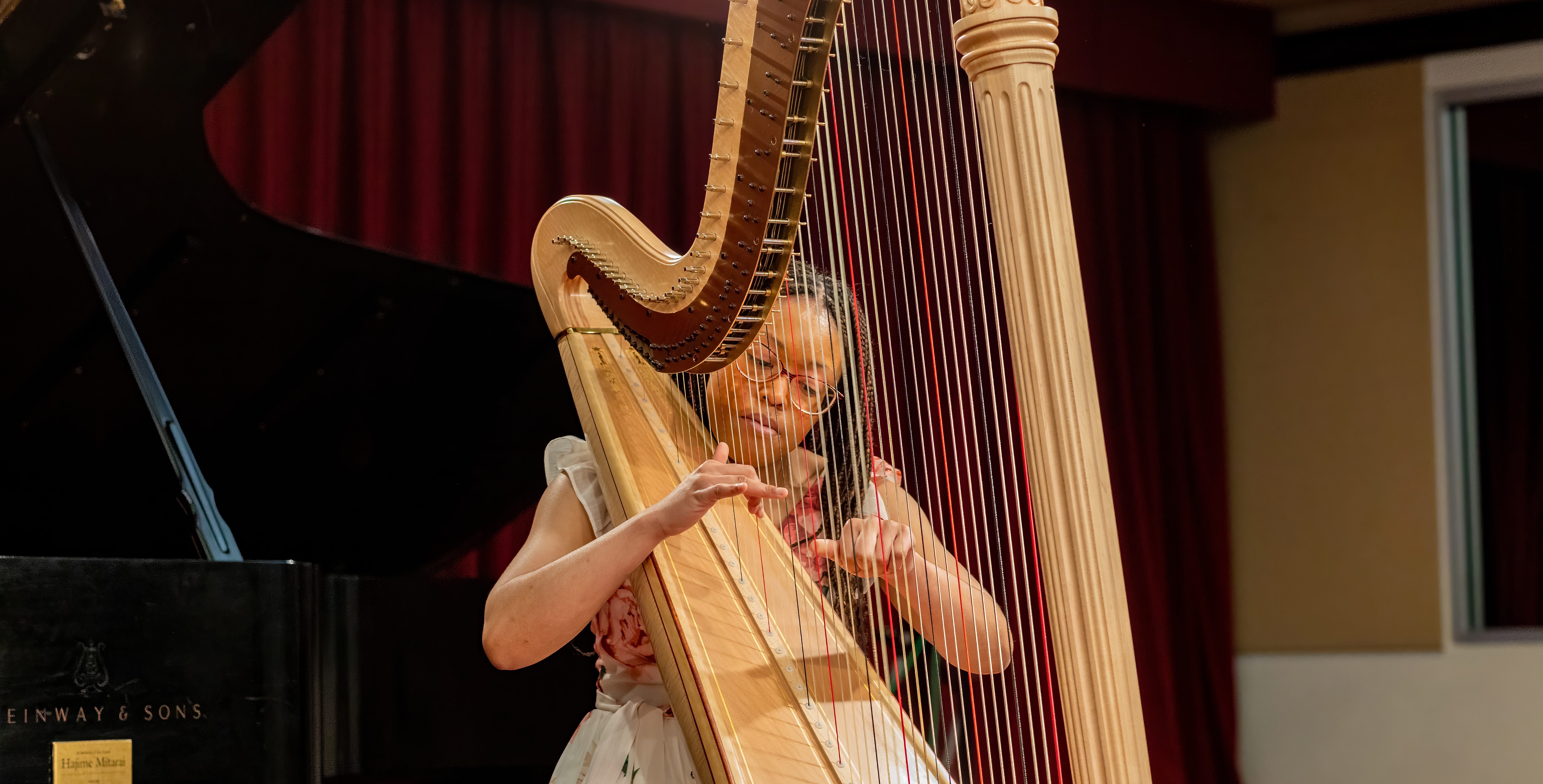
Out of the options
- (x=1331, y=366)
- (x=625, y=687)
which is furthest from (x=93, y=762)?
(x=1331, y=366)

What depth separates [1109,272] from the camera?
4715 millimetres

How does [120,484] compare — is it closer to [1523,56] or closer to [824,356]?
[824,356]

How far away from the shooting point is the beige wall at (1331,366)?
15.1 feet

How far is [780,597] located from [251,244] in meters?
1.53

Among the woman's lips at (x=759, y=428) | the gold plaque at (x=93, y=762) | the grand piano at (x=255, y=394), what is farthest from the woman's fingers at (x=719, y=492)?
the gold plaque at (x=93, y=762)

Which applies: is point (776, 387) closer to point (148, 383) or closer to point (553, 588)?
point (553, 588)

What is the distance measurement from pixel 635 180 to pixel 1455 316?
8.93 feet

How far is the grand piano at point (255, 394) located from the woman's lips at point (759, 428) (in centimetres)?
91

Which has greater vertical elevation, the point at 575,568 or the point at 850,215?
the point at 850,215

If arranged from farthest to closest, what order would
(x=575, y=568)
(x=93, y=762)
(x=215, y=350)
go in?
(x=215, y=350)
(x=93, y=762)
(x=575, y=568)

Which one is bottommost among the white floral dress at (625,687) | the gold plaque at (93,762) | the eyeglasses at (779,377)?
the gold plaque at (93,762)

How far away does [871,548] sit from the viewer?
128cm

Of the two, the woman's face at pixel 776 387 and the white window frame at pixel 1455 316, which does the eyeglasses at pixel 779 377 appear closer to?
the woman's face at pixel 776 387

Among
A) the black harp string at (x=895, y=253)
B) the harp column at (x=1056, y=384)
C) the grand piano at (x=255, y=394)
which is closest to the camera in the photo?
the harp column at (x=1056, y=384)
